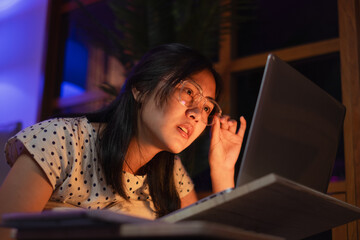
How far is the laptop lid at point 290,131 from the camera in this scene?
36.9 inches

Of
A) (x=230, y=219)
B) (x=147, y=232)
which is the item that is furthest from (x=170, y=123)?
(x=147, y=232)

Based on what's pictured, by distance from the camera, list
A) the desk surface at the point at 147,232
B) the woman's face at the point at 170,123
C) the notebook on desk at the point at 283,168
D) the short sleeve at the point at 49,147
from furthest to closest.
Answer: the woman's face at the point at 170,123, the short sleeve at the point at 49,147, the notebook on desk at the point at 283,168, the desk surface at the point at 147,232

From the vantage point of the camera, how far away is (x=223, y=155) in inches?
61.1

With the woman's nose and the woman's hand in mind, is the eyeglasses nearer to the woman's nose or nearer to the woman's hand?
the woman's nose

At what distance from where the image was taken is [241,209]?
33.6 inches

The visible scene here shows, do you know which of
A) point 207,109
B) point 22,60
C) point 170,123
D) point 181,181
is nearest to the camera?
point 170,123

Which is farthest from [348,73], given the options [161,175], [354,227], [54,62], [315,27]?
[54,62]

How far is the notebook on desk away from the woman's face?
44 cm

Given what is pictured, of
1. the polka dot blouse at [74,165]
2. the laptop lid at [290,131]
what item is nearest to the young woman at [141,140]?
the polka dot blouse at [74,165]

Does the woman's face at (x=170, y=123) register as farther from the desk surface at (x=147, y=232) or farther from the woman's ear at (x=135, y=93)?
the desk surface at (x=147, y=232)

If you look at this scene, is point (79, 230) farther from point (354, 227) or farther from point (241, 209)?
point (354, 227)

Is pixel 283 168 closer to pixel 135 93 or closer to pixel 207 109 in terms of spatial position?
pixel 207 109

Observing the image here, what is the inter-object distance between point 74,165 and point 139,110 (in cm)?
33

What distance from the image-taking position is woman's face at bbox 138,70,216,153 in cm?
141
